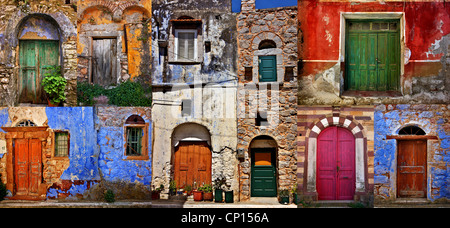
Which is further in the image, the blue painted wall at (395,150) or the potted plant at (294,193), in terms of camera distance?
the potted plant at (294,193)

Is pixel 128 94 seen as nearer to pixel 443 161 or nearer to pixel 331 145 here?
pixel 331 145

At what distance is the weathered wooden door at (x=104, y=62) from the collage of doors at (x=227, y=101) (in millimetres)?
27

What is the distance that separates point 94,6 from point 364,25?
6552mm

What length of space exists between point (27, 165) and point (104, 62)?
3367mm

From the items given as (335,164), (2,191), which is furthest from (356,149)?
(2,191)

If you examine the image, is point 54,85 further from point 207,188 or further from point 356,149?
point 356,149

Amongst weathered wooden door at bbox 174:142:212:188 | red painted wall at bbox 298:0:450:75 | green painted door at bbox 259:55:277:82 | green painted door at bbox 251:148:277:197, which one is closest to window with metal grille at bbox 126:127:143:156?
weathered wooden door at bbox 174:142:212:188

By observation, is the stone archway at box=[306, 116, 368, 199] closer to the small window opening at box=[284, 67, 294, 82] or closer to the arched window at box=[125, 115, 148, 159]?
the small window opening at box=[284, 67, 294, 82]

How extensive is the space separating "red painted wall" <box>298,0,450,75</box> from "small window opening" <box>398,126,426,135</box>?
1416mm

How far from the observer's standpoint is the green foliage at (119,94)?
31.6 ft

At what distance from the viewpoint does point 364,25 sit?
9.24 metres

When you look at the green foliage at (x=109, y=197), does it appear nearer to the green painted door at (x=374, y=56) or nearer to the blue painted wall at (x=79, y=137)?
the blue painted wall at (x=79, y=137)

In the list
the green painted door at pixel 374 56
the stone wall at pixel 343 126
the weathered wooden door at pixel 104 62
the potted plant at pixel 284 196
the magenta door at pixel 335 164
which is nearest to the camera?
the green painted door at pixel 374 56

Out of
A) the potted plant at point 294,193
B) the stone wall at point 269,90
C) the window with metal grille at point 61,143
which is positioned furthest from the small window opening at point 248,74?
the window with metal grille at point 61,143
